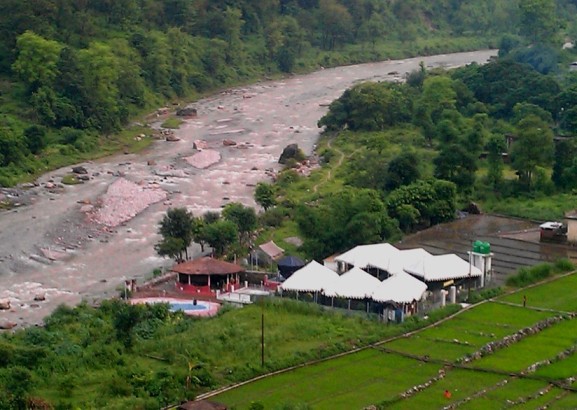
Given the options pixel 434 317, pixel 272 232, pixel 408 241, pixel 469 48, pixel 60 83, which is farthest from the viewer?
pixel 469 48

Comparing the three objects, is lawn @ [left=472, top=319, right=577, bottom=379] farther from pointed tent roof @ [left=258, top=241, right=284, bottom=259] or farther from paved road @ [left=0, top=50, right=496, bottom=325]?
paved road @ [left=0, top=50, right=496, bottom=325]

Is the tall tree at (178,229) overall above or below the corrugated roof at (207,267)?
above

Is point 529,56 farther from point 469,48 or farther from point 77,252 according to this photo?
point 77,252

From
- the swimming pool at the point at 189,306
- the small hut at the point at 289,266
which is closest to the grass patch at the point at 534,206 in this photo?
the small hut at the point at 289,266

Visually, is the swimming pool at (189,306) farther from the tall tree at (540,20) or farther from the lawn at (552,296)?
the tall tree at (540,20)

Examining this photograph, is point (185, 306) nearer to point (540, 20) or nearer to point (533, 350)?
point (533, 350)

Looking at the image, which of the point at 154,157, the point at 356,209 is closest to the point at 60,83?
the point at 154,157

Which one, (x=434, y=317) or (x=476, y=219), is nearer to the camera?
(x=434, y=317)
